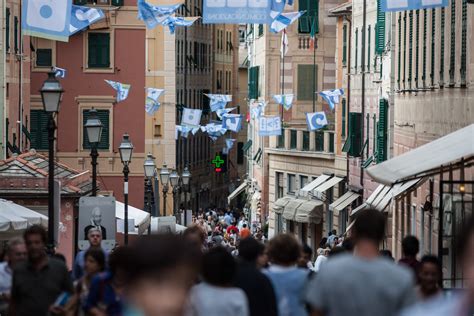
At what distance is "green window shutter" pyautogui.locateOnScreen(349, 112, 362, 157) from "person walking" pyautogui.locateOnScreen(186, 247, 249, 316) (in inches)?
1713

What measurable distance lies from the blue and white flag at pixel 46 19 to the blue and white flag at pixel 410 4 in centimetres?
612

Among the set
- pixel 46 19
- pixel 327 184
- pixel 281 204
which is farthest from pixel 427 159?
pixel 281 204

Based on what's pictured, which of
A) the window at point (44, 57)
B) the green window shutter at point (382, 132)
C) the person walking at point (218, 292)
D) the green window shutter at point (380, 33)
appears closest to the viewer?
the person walking at point (218, 292)

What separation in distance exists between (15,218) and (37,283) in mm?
14111

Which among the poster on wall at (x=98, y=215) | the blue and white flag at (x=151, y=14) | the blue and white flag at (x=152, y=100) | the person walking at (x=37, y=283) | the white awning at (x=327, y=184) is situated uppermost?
the blue and white flag at (x=151, y=14)

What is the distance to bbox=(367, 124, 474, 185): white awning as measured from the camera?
762 inches

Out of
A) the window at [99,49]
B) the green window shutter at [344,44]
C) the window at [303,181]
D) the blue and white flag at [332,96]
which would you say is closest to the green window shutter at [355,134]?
the blue and white flag at [332,96]

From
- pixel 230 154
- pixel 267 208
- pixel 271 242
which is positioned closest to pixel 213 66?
pixel 230 154

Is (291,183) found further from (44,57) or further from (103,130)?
(44,57)

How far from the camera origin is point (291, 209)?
64.3 meters

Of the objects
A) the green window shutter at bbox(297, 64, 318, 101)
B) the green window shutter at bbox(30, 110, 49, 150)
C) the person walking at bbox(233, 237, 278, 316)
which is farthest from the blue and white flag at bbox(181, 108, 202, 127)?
the person walking at bbox(233, 237, 278, 316)

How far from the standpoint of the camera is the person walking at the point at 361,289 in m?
8.91

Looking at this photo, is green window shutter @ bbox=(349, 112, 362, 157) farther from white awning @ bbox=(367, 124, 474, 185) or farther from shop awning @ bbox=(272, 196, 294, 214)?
white awning @ bbox=(367, 124, 474, 185)

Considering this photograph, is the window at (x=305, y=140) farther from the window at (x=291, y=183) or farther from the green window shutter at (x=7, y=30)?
the green window shutter at (x=7, y=30)
